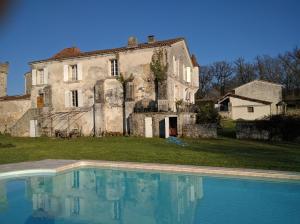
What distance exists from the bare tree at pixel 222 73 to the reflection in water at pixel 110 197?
5708cm

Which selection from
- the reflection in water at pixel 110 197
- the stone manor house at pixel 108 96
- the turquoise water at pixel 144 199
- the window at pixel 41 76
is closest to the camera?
the turquoise water at pixel 144 199

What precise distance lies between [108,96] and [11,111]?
12.5 m

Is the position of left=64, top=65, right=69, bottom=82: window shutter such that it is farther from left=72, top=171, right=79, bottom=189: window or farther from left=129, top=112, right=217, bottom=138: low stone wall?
left=72, top=171, right=79, bottom=189: window

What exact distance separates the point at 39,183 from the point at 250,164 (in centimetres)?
828

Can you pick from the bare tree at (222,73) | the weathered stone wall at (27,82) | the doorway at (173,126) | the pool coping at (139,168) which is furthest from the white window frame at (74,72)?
the bare tree at (222,73)

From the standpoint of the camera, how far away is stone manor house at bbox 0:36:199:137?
26.1 metres

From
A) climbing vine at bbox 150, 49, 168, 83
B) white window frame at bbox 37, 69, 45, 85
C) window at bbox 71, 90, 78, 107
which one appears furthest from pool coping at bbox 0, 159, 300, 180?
white window frame at bbox 37, 69, 45, 85

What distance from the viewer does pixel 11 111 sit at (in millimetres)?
33375

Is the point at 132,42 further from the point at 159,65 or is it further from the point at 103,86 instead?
the point at 103,86

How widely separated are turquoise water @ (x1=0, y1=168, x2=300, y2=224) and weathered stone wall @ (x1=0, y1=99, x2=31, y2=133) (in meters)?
23.8

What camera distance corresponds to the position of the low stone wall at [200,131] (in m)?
23.5

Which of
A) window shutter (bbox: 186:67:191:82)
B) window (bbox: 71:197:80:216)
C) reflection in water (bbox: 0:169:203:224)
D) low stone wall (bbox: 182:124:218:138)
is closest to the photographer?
reflection in water (bbox: 0:169:203:224)

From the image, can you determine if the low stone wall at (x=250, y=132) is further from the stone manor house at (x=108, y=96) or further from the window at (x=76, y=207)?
the window at (x=76, y=207)

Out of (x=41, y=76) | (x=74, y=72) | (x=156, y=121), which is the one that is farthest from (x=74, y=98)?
(x=156, y=121)
